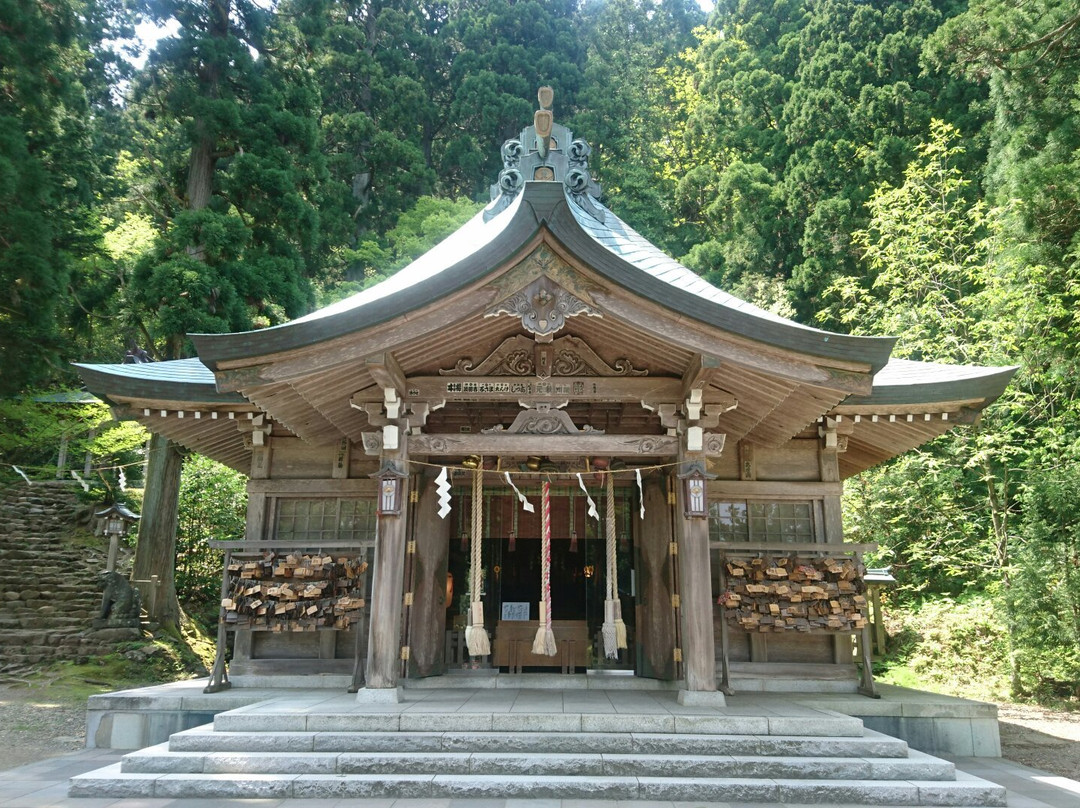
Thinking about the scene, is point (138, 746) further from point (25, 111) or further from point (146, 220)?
point (146, 220)

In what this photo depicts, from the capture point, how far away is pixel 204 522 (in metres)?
19.2

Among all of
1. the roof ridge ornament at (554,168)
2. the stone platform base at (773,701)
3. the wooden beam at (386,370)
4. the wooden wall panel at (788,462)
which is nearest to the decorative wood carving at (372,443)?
the wooden beam at (386,370)

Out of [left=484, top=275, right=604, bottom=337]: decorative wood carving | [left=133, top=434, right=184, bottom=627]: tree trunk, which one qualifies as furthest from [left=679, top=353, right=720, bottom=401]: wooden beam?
[left=133, top=434, right=184, bottom=627]: tree trunk

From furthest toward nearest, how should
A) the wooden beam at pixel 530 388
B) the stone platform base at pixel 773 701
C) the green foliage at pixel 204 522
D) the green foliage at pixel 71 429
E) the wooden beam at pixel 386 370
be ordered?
the green foliage at pixel 204 522 → the green foliage at pixel 71 429 → the stone platform base at pixel 773 701 → the wooden beam at pixel 530 388 → the wooden beam at pixel 386 370

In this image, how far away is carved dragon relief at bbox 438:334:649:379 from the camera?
25.7ft

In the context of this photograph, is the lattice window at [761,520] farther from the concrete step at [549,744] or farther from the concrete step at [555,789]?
the concrete step at [555,789]

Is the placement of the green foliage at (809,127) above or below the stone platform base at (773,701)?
above

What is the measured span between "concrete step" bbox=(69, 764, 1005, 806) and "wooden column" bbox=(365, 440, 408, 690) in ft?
4.80

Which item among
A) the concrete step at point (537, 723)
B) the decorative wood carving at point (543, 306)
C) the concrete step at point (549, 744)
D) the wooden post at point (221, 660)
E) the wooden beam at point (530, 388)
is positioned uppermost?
the decorative wood carving at point (543, 306)

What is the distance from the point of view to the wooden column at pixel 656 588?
28.2 ft

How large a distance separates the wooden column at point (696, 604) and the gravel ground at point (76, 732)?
377 cm

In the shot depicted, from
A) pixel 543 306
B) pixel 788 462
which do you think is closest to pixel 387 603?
pixel 543 306

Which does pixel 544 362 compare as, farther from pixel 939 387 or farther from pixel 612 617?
pixel 939 387

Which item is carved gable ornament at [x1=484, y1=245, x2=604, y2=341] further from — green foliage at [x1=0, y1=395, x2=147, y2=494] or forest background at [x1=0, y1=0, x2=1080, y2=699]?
green foliage at [x1=0, y1=395, x2=147, y2=494]
